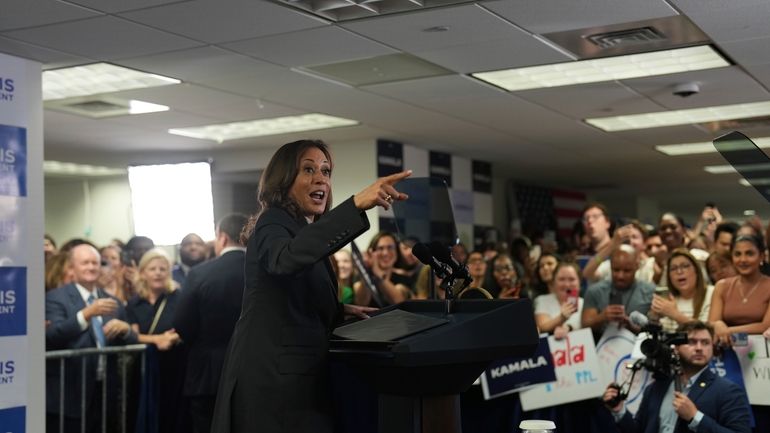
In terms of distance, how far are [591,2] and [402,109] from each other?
3435mm

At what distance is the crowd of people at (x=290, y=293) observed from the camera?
2.40m

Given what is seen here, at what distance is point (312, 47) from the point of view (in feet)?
19.2

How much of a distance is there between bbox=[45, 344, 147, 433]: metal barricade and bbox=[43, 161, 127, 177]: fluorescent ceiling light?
604cm

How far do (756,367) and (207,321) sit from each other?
2636 mm

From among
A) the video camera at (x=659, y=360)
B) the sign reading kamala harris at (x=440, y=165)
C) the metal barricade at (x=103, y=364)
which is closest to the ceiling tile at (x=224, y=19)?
the metal barricade at (x=103, y=364)

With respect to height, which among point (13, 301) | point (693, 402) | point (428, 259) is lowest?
point (693, 402)

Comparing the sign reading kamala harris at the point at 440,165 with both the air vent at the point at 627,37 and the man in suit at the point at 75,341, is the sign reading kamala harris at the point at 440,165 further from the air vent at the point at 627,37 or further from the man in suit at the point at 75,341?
the man in suit at the point at 75,341

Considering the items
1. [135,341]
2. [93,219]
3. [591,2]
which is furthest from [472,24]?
[93,219]

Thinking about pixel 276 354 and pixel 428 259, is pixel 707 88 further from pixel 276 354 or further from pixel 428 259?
pixel 276 354

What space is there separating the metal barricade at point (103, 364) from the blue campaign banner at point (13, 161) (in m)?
0.92

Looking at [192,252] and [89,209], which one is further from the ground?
[89,209]

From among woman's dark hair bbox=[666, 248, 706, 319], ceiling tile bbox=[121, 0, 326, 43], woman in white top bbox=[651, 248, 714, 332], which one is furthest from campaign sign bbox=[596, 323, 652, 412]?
ceiling tile bbox=[121, 0, 326, 43]

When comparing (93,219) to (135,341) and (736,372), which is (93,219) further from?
(736,372)

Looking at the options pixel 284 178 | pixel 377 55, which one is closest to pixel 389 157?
pixel 377 55
